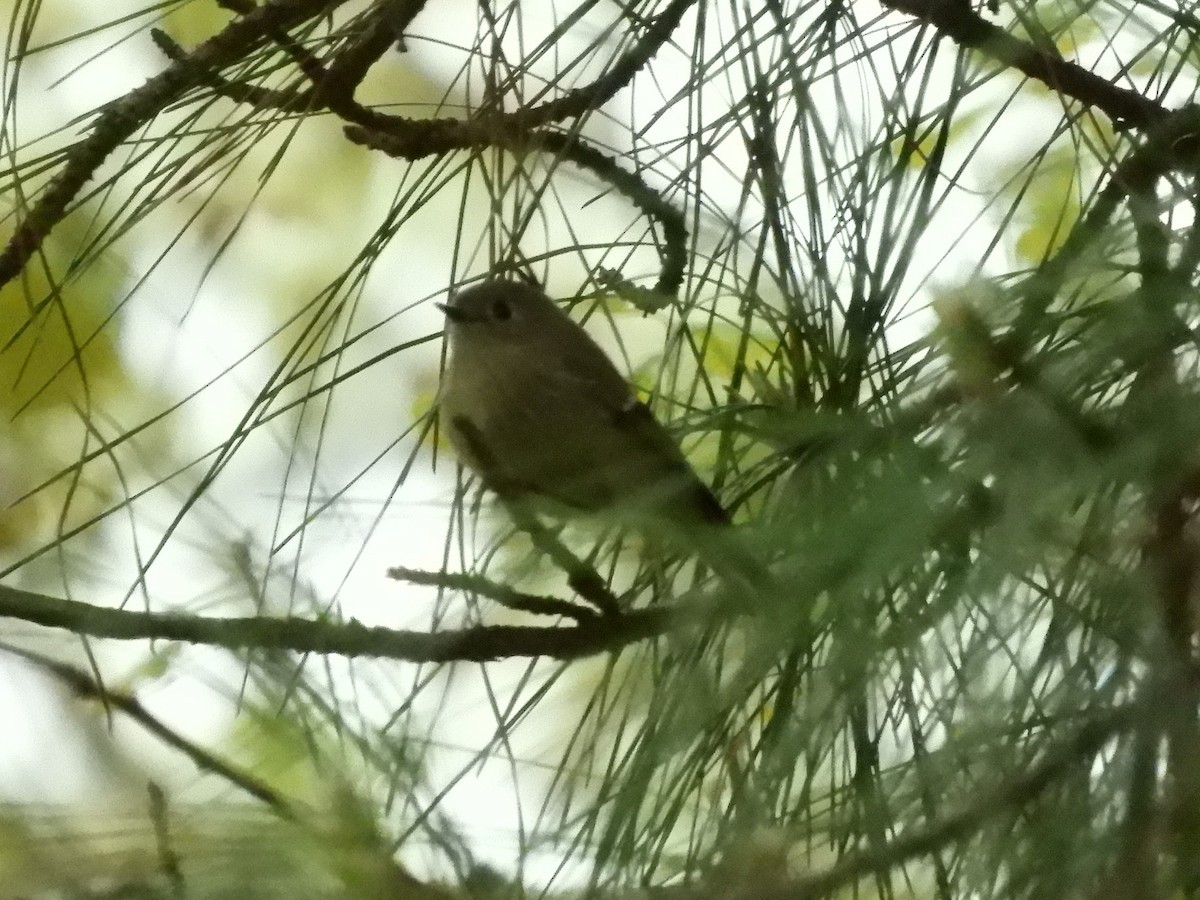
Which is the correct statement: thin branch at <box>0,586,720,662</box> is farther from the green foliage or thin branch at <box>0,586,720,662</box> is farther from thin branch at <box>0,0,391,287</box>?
thin branch at <box>0,0,391,287</box>

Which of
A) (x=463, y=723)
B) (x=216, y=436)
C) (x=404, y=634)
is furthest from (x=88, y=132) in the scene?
(x=216, y=436)

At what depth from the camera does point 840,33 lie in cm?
71

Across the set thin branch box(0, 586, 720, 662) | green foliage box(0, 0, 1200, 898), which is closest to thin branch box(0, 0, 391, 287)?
green foliage box(0, 0, 1200, 898)

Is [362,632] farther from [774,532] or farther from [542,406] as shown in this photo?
[542,406]

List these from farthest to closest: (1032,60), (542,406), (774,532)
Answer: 1. (542,406)
2. (1032,60)
3. (774,532)

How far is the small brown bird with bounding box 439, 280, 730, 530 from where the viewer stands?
0.69m

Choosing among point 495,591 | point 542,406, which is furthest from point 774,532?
point 542,406

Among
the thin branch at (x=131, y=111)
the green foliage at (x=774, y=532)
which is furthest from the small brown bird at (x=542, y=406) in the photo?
the thin branch at (x=131, y=111)

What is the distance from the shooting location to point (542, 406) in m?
0.88

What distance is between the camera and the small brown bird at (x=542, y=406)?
69 centimetres

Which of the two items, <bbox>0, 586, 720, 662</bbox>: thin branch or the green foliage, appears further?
<bbox>0, 586, 720, 662</bbox>: thin branch

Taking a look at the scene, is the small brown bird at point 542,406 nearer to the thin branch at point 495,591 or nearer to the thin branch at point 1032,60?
the thin branch at point 495,591

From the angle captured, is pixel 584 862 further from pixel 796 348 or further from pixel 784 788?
pixel 796 348

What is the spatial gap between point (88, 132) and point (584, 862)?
446 millimetres
